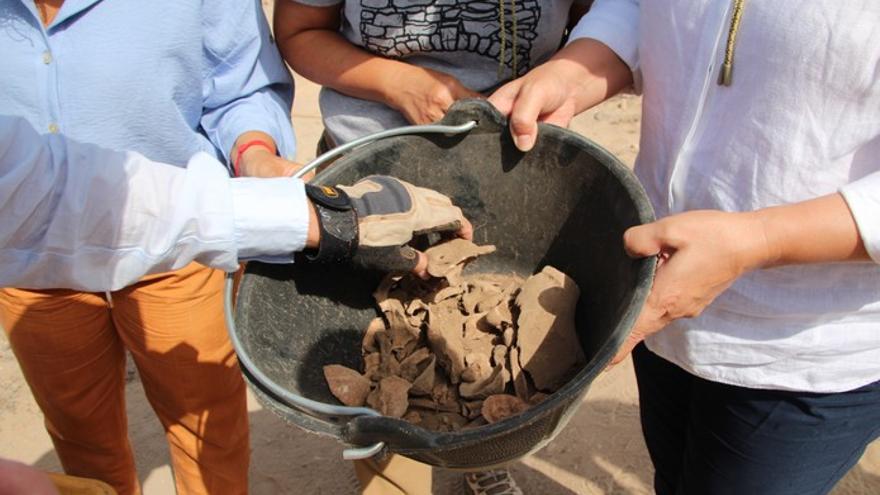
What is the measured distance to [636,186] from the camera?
1.30 meters

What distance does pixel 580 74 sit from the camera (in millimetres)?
1519

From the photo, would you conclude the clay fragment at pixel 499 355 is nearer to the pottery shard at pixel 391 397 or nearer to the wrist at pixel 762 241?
the pottery shard at pixel 391 397

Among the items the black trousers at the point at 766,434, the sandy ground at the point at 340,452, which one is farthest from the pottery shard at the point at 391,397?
the sandy ground at the point at 340,452

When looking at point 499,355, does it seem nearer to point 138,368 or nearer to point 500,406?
point 500,406

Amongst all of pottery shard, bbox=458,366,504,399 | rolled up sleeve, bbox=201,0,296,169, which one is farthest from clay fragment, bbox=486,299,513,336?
rolled up sleeve, bbox=201,0,296,169

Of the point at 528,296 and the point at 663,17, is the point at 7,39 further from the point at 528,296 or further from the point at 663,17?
the point at 663,17

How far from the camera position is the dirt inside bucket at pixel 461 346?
1.40m

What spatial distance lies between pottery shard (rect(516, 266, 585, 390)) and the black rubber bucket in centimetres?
4

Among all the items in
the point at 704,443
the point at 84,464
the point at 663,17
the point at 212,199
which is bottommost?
the point at 84,464

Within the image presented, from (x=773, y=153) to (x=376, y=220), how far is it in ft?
2.03

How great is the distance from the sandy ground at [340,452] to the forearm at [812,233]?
1.49m

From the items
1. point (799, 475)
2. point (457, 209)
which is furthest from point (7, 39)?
point (799, 475)

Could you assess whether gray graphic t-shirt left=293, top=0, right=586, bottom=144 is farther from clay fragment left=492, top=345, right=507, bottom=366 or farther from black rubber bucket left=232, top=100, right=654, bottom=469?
clay fragment left=492, top=345, right=507, bottom=366

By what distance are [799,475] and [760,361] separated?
25 cm
